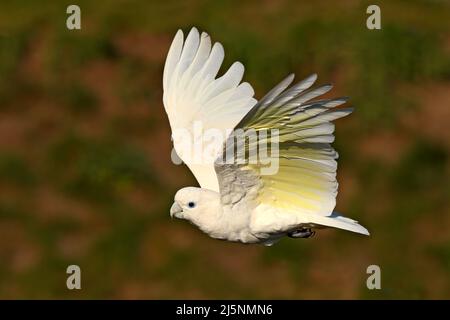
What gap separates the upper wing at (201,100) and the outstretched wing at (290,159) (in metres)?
0.88

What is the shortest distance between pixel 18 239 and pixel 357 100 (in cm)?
504

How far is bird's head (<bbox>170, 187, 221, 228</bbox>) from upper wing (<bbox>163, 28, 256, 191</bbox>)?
60 cm

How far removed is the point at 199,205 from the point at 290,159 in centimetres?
75

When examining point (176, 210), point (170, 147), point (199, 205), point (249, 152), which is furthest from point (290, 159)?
point (170, 147)

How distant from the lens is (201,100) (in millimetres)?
10234

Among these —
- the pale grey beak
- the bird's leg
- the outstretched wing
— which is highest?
the outstretched wing

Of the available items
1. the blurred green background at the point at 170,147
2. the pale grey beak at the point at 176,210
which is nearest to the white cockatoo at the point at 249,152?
the pale grey beak at the point at 176,210

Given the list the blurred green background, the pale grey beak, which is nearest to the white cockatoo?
the pale grey beak

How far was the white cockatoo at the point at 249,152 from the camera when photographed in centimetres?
866

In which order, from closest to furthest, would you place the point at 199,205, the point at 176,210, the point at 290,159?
the point at 290,159 < the point at 199,205 < the point at 176,210

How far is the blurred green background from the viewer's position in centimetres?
1786

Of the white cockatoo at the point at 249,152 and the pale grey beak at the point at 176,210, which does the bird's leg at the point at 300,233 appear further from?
the pale grey beak at the point at 176,210

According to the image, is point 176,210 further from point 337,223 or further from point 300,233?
point 337,223

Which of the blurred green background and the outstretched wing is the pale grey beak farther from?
the blurred green background
